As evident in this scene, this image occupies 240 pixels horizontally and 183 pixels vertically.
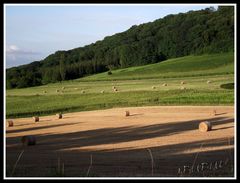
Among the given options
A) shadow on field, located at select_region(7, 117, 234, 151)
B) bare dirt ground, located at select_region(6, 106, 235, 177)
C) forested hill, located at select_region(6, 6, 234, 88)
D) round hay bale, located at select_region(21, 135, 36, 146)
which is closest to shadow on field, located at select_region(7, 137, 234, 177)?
bare dirt ground, located at select_region(6, 106, 235, 177)

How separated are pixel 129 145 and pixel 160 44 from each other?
70577 mm

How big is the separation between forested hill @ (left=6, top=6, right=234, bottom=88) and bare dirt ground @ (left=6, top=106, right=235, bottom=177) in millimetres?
41533

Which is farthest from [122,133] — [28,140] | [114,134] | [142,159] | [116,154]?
[142,159]

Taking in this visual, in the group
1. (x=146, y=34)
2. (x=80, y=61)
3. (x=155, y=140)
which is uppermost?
(x=146, y=34)

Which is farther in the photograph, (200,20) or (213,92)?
(200,20)

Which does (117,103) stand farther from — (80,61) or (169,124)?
(80,61)

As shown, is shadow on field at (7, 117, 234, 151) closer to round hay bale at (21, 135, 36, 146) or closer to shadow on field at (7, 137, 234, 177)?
round hay bale at (21, 135, 36, 146)

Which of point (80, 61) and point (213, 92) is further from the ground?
point (80, 61)

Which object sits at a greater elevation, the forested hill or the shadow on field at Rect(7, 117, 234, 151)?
the forested hill

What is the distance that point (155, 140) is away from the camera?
61.1 ft

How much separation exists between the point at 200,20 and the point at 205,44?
4.51 metres

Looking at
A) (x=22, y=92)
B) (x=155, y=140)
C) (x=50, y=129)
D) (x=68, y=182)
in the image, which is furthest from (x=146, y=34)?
(x=68, y=182)

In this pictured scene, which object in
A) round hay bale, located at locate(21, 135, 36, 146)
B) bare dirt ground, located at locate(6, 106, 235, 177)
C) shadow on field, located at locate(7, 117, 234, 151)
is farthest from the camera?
shadow on field, located at locate(7, 117, 234, 151)

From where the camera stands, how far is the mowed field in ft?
38.3
